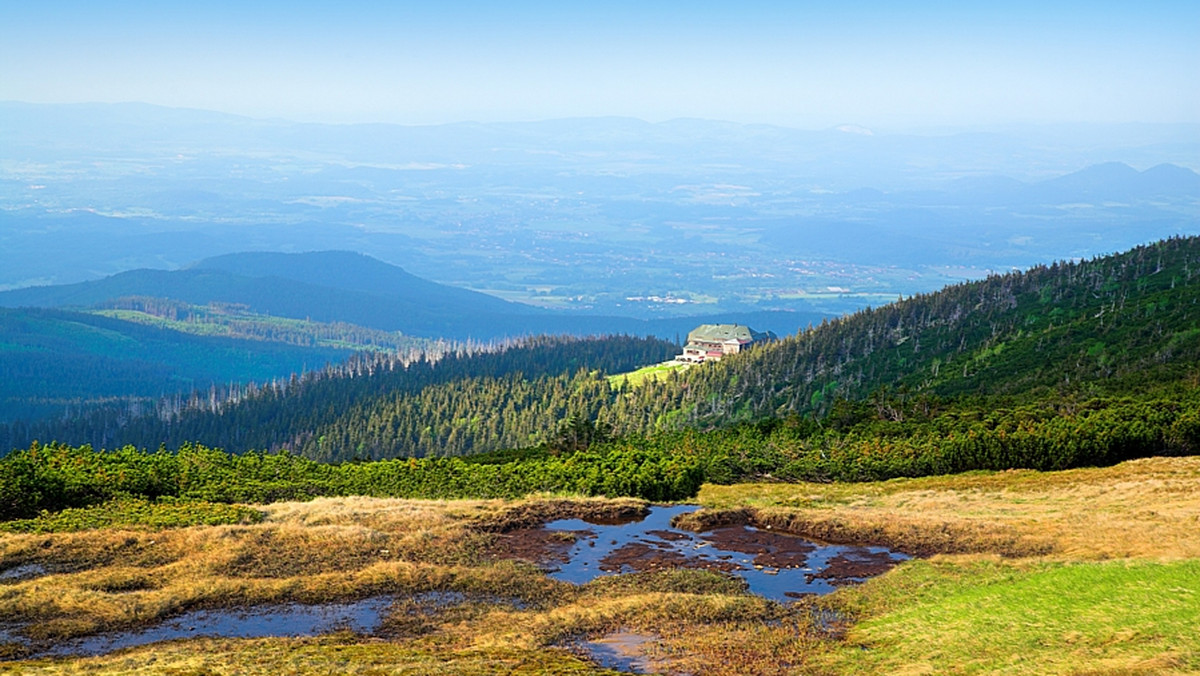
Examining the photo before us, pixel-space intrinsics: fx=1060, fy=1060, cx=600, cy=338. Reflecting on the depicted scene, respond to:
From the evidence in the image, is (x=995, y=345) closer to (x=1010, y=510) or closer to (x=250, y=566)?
(x=1010, y=510)

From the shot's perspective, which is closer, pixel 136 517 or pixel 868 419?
pixel 136 517

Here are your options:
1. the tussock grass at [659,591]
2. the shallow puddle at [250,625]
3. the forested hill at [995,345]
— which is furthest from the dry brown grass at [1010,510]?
the forested hill at [995,345]

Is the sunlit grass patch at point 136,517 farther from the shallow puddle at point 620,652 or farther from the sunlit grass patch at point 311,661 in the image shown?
the shallow puddle at point 620,652

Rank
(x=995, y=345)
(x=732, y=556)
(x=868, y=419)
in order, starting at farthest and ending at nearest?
1. (x=995, y=345)
2. (x=868, y=419)
3. (x=732, y=556)

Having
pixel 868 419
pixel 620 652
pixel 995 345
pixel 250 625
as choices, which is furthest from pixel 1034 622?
pixel 995 345

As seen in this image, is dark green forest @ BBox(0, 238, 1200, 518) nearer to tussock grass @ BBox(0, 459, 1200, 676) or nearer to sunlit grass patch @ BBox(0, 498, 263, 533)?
→ sunlit grass patch @ BBox(0, 498, 263, 533)

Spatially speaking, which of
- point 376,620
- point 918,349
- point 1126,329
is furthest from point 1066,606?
point 918,349

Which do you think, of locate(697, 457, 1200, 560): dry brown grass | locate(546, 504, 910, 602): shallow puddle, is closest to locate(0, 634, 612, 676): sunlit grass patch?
locate(546, 504, 910, 602): shallow puddle

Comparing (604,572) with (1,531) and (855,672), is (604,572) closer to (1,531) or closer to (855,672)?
(855,672)
